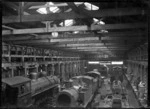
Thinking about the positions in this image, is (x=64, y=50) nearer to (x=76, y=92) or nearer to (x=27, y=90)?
(x=76, y=92)

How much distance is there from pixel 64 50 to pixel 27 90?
16.9ft

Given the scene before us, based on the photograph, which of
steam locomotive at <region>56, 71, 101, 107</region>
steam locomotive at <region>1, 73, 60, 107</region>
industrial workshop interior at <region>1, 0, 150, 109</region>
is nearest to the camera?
industrial workshop interior at <region>1, 0, 150, 109</region>

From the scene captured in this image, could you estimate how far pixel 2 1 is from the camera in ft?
7.75

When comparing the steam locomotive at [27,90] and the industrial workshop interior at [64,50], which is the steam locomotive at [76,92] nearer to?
the industrial workshop interior at [64,50]

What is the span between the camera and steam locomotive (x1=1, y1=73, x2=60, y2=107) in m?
3.83

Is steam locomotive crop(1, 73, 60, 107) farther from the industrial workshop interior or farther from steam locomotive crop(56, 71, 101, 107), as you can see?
steam locomotive crop(56, 71, 101, 107)

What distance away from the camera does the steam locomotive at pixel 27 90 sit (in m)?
3.83

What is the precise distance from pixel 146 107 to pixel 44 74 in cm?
760

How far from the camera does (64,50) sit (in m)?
11.1

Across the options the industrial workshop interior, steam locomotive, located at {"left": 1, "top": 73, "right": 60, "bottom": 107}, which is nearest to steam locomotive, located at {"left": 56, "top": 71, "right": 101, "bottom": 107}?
the industrial workshop interior

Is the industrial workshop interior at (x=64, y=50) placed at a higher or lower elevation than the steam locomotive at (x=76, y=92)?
higher

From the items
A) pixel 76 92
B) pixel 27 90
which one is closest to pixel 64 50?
pixel 76 92

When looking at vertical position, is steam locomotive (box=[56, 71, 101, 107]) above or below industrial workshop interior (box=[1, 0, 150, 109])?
below

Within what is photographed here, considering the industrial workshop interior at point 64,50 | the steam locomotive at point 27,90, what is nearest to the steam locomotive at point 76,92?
the industrial workshop interior at point 64,50
